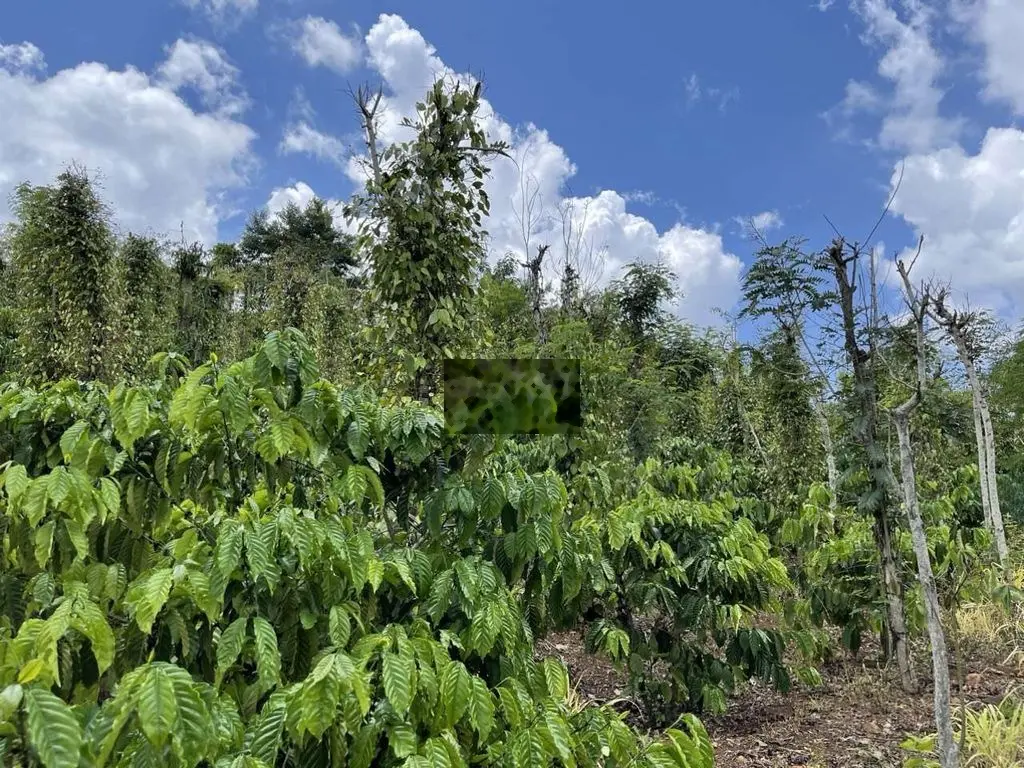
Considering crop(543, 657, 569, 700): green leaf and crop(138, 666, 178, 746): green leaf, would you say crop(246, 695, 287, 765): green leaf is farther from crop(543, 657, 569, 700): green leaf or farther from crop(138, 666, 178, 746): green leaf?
crop(543, 657, 569, 700): green leaf

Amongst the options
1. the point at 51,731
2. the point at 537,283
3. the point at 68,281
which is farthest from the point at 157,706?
the point at 68,281

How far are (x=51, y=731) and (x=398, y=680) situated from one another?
1.65 feet

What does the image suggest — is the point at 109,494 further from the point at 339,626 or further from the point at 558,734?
the point at 558,734

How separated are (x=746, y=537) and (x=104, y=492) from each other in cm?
262

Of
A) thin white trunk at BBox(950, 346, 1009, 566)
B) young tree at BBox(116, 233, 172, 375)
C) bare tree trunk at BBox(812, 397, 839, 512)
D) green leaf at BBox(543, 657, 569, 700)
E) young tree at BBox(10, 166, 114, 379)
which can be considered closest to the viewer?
green leaf at BBox(543, 657, 569, 700)

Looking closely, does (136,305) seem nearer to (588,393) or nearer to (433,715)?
(588,393)

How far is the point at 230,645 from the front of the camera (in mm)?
1180

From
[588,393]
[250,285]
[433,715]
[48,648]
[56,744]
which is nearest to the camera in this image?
[56,744]

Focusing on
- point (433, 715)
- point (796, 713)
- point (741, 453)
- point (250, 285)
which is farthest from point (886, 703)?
point (250, 285)

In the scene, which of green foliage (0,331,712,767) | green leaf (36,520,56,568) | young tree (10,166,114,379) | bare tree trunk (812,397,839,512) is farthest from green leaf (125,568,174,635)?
young tree (10,166,114,379)

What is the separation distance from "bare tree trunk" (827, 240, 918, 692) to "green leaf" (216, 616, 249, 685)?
10.5 feet

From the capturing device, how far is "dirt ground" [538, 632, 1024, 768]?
2904 mm

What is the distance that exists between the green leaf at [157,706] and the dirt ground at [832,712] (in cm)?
269

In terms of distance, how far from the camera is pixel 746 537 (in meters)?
3.02
